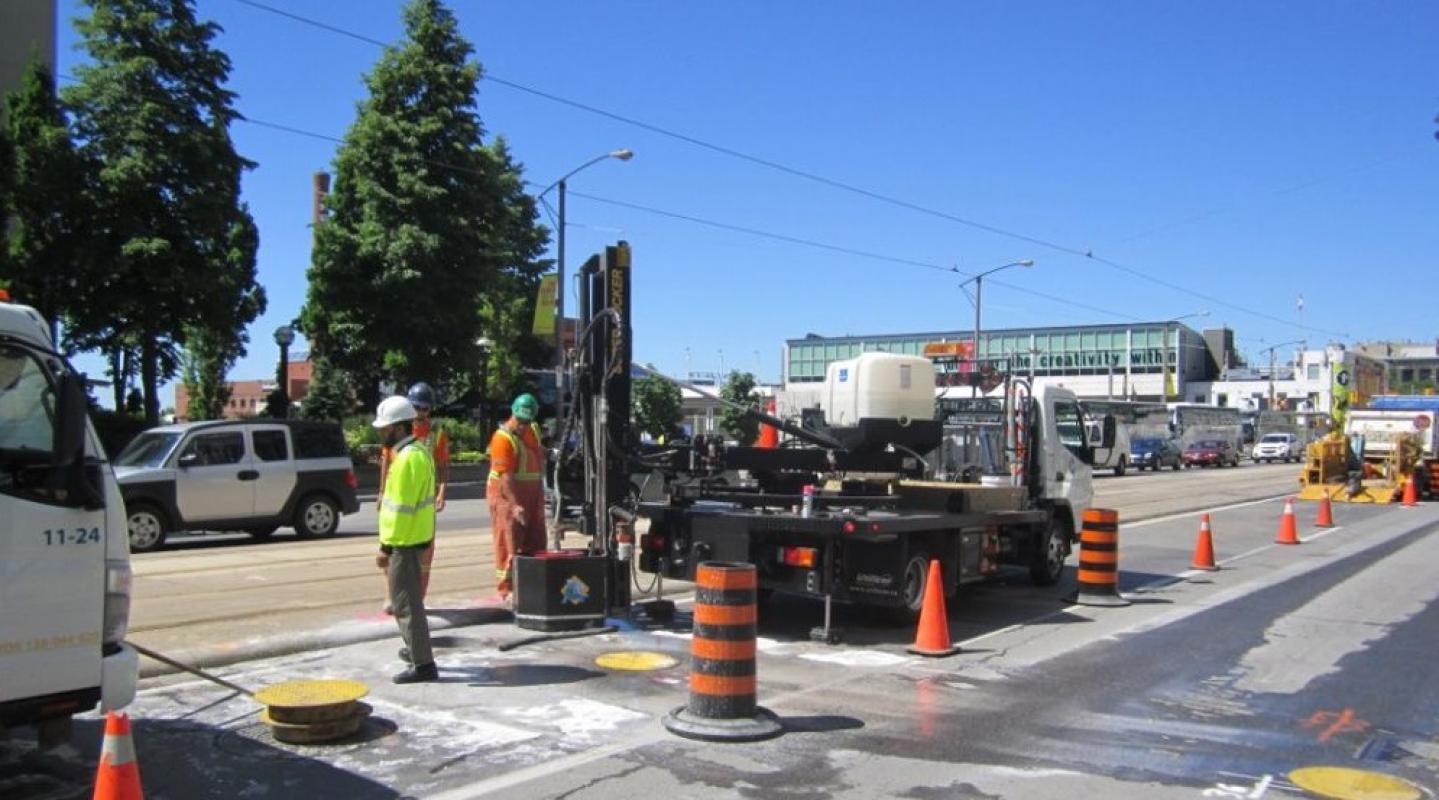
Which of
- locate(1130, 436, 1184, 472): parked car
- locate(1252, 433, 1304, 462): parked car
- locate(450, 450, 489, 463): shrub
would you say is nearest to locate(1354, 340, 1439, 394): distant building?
locate(1252, 433, 1304, 462): parked car

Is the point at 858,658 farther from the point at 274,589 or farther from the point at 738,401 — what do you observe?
the point at 738,401

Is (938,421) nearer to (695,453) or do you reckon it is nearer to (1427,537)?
(695,453)

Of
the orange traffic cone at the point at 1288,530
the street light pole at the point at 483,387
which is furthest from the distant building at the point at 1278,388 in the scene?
the orange traffic cone at the point at 1288,530

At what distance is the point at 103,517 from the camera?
500 centimetres

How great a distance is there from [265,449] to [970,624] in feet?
35.5

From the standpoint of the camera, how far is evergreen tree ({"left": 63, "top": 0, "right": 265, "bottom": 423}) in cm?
2608

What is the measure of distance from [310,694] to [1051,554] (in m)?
8.86

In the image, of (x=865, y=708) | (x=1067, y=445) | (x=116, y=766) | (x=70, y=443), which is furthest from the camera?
(x=1067, y=445)

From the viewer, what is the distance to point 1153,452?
183 feet

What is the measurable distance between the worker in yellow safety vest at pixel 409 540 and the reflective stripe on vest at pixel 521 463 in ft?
8.29

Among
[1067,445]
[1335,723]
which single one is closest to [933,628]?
[1335,723]

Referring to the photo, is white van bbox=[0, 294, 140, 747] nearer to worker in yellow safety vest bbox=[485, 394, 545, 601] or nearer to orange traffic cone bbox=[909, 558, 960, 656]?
worker in yellow safety vest bbox=[485, 394, 545, 601]

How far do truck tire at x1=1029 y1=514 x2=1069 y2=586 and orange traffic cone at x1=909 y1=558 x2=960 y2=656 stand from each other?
4010 millimetres

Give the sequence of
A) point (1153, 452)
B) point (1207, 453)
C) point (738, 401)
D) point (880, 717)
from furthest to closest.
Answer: point (1207, 453)
point (1153, 452)
point (738, 401)
point (880, 717)
